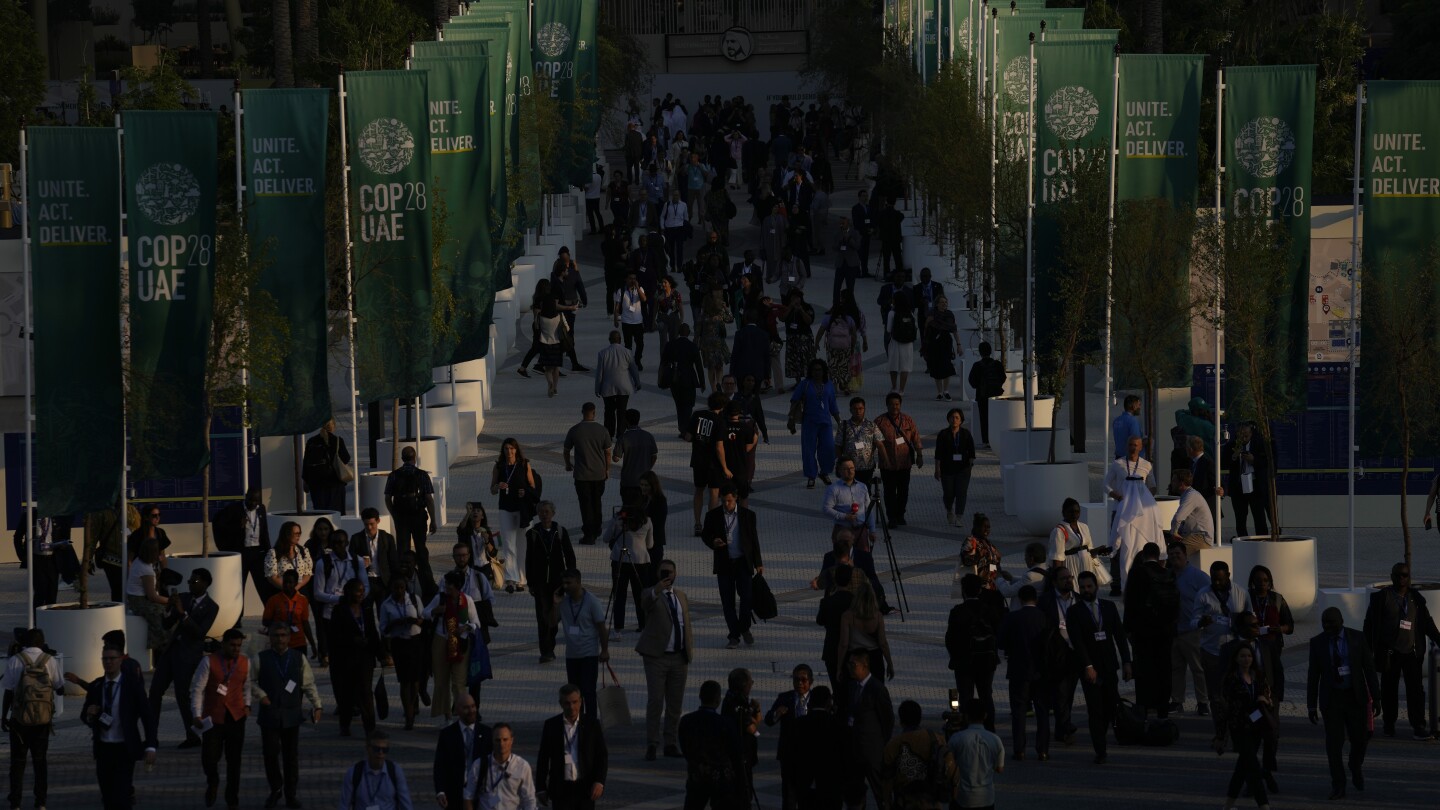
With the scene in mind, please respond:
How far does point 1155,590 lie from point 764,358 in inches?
458

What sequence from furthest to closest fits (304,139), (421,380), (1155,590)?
1. (421,380)
2. (304,139)
3. (1155,590)

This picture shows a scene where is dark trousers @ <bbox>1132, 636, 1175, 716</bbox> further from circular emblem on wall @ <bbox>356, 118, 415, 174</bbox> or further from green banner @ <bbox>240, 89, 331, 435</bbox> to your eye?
circular emblem on wall @ <bbox>356, 118, 415, 174</bbox>

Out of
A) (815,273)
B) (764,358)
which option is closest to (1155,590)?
(764,358)

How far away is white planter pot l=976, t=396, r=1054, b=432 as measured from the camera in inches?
1108

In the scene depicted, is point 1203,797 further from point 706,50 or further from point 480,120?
point 706,50

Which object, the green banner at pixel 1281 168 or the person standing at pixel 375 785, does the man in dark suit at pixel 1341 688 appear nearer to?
the green banner at pixel 1281 168

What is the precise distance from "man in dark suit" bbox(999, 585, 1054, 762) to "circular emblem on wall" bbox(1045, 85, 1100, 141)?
836cm

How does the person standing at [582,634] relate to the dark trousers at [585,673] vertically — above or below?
above

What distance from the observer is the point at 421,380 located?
23094 mm

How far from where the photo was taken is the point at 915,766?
47.5ft

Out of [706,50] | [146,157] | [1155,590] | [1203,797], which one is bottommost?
[1203,797]

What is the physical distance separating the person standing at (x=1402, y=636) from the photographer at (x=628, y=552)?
565cm

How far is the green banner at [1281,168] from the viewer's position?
21484 millimetres

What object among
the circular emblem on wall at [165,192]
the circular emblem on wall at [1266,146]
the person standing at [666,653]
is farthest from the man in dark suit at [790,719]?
the circular emblem on wall at [1266,146]
